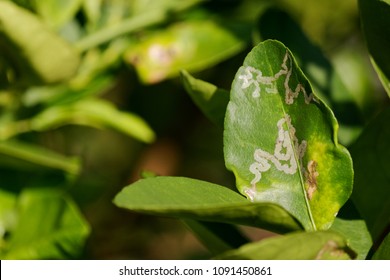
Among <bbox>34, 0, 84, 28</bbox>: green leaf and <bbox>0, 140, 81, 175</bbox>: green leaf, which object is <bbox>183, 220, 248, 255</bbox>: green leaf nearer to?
<bbox>0, 140, 81, 175</bbox>: green leaf

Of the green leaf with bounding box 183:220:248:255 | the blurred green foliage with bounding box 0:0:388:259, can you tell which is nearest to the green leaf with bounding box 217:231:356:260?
the green leaf with bounding box 183:220:248:255

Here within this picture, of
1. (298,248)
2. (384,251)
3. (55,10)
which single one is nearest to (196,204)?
(298,248)

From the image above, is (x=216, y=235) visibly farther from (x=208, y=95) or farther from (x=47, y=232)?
(x=47, y=232)

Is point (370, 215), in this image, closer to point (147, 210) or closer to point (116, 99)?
point (147, 210)

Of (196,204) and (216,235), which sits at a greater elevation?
(196,204)

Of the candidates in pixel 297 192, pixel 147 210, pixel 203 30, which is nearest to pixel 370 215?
pixel 297 192

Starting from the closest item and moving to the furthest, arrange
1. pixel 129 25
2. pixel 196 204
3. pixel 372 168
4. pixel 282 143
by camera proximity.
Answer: pixel 196 204 < pixel 282 143 < pixel 372 168 < pixel 129 25

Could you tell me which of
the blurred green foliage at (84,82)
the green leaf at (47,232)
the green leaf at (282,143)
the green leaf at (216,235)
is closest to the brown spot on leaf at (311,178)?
the green leaf at (282,143)
